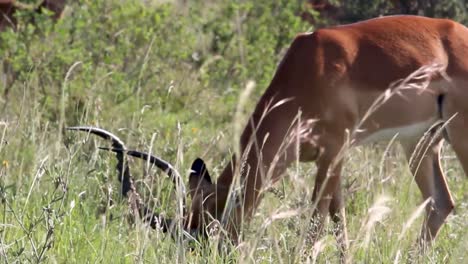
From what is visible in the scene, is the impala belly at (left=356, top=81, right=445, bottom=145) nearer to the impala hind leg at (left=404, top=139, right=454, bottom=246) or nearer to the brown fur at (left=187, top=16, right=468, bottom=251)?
the brown fur at (left=187, top=16, right=468, bottom=251)

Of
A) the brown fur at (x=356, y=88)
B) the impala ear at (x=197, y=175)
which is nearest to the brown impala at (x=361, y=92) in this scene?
the brown fur at (x=356, y=88)

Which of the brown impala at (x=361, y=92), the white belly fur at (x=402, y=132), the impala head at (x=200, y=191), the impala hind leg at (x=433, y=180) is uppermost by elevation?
the brown impala at (x=361, y=92)

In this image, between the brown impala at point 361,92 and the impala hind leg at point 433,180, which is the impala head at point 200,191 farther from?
the impala hind leg at point 433,180

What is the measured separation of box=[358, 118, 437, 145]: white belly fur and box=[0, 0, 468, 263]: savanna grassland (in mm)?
135

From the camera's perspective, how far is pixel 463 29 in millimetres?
6648

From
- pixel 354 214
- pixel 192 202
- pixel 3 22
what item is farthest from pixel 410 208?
pixel 3 22

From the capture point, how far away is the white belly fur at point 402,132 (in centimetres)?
656

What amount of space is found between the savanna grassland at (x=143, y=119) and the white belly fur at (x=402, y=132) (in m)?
0.14

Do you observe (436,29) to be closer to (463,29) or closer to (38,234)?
(463,29)

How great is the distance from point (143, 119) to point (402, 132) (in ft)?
8.10

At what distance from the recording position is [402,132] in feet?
21.7

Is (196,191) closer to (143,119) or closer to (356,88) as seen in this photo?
(356,88)

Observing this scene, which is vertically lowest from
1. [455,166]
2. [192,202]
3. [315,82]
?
[455,166]

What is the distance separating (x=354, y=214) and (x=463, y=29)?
50.5 inches
